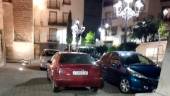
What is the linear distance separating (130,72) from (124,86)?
0.58 meters

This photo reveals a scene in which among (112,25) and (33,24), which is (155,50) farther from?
(112,25)

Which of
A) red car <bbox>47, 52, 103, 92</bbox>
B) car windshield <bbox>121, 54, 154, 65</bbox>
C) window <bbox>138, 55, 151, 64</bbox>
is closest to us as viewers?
red car <bbox>47, 52, 103, 92</bbox>

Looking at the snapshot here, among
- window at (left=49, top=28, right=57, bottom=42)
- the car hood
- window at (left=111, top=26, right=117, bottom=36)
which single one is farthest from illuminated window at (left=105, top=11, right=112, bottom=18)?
the car hood

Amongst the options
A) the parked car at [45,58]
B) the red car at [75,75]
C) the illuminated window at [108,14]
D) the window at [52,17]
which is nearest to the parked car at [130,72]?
the red car at [75,75]

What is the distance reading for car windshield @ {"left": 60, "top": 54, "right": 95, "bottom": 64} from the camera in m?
12.0

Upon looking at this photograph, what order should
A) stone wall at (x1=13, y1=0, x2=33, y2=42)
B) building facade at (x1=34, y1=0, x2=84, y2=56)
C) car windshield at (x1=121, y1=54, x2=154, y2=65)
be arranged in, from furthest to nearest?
1. building facade at (x1=34, y1=0, x2=84, y2=56)
2. stone wall at (x1=13, y1=0, x2=33, y2=42)
3. car windshield at (x1=121, y1=54, x2=154, y2=65)

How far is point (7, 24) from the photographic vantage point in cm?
3494

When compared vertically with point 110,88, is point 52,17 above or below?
above

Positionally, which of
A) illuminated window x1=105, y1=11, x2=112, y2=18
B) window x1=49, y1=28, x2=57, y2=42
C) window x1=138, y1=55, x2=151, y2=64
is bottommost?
window x1=138, y1=55, x2=151, y2=64

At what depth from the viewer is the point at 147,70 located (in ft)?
38.7

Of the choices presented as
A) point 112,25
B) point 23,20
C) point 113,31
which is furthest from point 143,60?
point 112,25

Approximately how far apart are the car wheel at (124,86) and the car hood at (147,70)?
585mm

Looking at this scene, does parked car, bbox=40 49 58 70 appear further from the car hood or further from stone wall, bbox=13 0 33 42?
stone wall, bbox=13 0 33 42

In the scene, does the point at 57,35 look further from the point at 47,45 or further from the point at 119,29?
the point at 119,29
